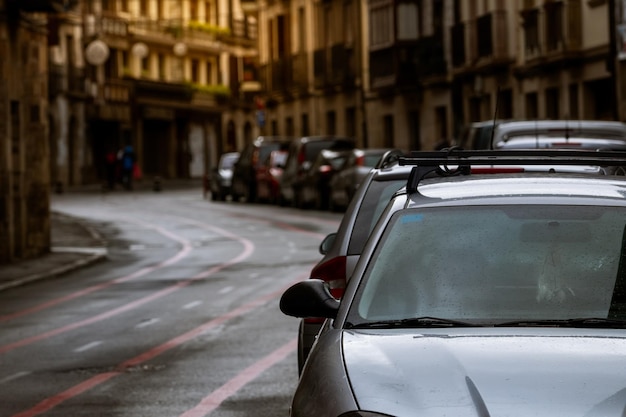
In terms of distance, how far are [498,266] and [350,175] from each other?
111 ft

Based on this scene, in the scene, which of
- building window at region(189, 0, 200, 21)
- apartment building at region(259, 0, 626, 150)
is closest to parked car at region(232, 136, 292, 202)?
apartment building at region(259, 0, 626, 150)

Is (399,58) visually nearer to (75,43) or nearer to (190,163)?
(75,43)


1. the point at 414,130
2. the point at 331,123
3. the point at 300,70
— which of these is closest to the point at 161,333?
the point at 414,130

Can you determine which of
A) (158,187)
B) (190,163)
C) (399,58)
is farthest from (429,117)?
(190,163)

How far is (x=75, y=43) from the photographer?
8488cm

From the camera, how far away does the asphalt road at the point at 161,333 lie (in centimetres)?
1138

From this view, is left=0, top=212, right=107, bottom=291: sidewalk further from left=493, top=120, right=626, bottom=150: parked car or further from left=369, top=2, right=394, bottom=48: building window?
left=369, top=2, right=394, bottom=48: building window

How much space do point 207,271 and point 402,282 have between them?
18.6 meters

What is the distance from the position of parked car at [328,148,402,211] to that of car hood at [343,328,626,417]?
3218 cm

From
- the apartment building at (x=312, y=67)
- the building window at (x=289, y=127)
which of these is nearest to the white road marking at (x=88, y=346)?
the apartment building at (x=312, y=67)

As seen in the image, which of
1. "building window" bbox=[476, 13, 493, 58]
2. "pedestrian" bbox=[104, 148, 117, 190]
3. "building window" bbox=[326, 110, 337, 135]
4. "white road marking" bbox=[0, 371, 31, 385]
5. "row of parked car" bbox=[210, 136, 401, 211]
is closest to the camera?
"white road marking" bbox=[0, 371, 31, 385]

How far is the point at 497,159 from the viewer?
7152 millimetres

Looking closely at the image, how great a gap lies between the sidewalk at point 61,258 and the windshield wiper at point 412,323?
17024mm

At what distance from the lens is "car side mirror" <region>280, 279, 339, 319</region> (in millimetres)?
6707
